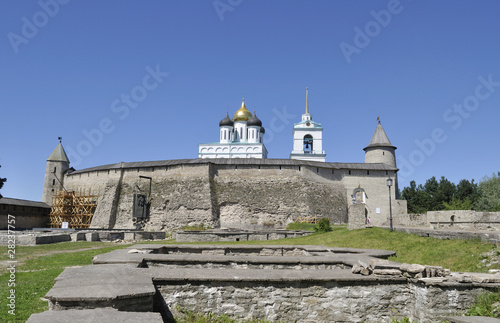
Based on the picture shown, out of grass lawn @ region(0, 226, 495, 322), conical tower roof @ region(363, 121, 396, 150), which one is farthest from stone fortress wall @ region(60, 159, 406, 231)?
grass lawn @ region(0, 226, 495, 322)

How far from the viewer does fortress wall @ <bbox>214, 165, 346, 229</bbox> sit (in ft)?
107

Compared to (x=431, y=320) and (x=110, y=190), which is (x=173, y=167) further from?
(x=431, y=320)

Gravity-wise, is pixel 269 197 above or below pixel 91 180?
below

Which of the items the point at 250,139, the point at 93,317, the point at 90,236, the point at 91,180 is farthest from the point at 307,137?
the point at 93,317

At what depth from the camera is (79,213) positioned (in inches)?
1507

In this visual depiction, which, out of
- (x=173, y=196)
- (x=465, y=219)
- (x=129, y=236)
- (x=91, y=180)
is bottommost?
(x=129, y=236)

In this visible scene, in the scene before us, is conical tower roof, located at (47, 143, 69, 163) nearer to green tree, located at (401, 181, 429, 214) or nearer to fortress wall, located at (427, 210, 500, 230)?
fortress wall, located at (427, 210, 500, 230)

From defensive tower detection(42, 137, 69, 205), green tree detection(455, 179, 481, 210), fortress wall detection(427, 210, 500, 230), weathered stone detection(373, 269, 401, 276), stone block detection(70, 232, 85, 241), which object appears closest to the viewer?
weathered stone detection(373, 269, 401, 276)

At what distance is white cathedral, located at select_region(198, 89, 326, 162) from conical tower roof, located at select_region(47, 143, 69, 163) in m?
18.1

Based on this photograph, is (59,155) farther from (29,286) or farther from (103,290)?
(103,290)

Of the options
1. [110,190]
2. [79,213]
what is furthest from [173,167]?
[79,213]

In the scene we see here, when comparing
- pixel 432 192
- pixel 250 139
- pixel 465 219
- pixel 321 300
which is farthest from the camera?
pixel 250 139

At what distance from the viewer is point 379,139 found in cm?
3978

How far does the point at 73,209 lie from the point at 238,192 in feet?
60.6
